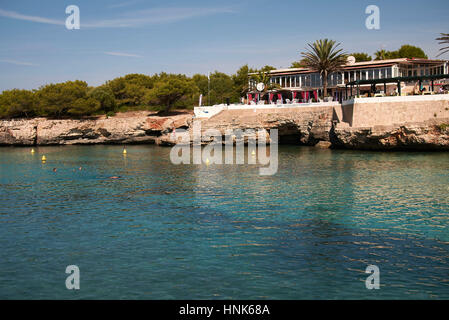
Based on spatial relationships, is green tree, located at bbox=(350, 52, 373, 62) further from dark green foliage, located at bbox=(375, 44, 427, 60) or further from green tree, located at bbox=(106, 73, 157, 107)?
green tree, located at bbox=(106, 73, 157, 107)

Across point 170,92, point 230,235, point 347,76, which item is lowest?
point 230,235

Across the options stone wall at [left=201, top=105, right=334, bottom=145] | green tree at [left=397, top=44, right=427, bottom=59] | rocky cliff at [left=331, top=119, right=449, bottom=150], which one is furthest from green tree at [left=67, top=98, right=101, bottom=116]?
green tree at [left=397, top=44, right=427, bottom=59]

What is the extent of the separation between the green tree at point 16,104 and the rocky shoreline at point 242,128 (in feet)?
19.7

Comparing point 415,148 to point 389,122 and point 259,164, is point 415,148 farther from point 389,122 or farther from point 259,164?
point 259,164

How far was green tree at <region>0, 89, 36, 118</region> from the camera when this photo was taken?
10862 centimetres

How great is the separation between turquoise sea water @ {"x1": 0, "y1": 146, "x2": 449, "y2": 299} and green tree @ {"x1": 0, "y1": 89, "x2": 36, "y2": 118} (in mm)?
70018

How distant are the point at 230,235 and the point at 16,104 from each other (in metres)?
100

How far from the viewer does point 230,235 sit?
78.2ft

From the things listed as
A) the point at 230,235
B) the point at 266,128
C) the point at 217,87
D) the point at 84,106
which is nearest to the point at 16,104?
the point at 84,106

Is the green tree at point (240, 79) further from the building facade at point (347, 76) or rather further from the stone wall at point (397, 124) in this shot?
the stone wall at point (397, 124)

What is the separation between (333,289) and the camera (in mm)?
16625

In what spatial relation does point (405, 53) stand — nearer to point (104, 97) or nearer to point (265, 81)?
point (265, 81)

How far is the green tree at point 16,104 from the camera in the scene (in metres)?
109

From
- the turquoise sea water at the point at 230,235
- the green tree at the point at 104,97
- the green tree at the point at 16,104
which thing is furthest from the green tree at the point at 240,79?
the turquoise sea water at the point at 230,235
